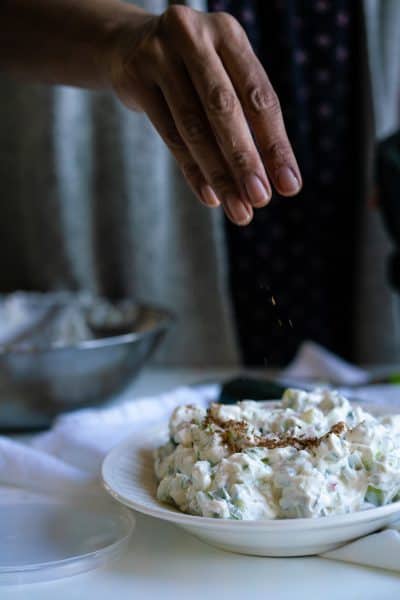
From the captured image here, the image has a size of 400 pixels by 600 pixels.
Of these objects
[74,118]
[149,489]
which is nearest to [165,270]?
[74,118]

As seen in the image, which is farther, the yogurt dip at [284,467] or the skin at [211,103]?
the skin at [211,103]

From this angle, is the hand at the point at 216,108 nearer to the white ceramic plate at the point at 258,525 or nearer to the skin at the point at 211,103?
the skin at the point at 211,103

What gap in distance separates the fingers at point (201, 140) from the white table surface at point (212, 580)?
1.02 ft

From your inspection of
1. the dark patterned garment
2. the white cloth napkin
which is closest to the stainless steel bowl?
the white cloth napkin

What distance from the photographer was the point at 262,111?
29.5 inches

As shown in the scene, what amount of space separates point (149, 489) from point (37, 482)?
18 cm

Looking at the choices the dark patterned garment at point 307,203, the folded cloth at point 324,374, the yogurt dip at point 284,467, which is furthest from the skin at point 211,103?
the dark patterned garment at point 307,203

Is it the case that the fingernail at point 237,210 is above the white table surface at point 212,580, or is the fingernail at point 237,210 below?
above

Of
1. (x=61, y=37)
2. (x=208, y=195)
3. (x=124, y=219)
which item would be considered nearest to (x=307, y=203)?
(x=124, y=219)

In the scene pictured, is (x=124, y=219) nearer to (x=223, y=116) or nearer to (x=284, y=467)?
(x=223, y=116)

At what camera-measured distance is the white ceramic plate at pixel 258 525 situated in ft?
1.99

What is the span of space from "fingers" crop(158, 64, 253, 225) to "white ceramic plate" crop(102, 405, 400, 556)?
0.27m

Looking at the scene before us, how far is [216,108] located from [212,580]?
1.38 ft

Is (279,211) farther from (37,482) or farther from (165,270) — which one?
(37,482)
